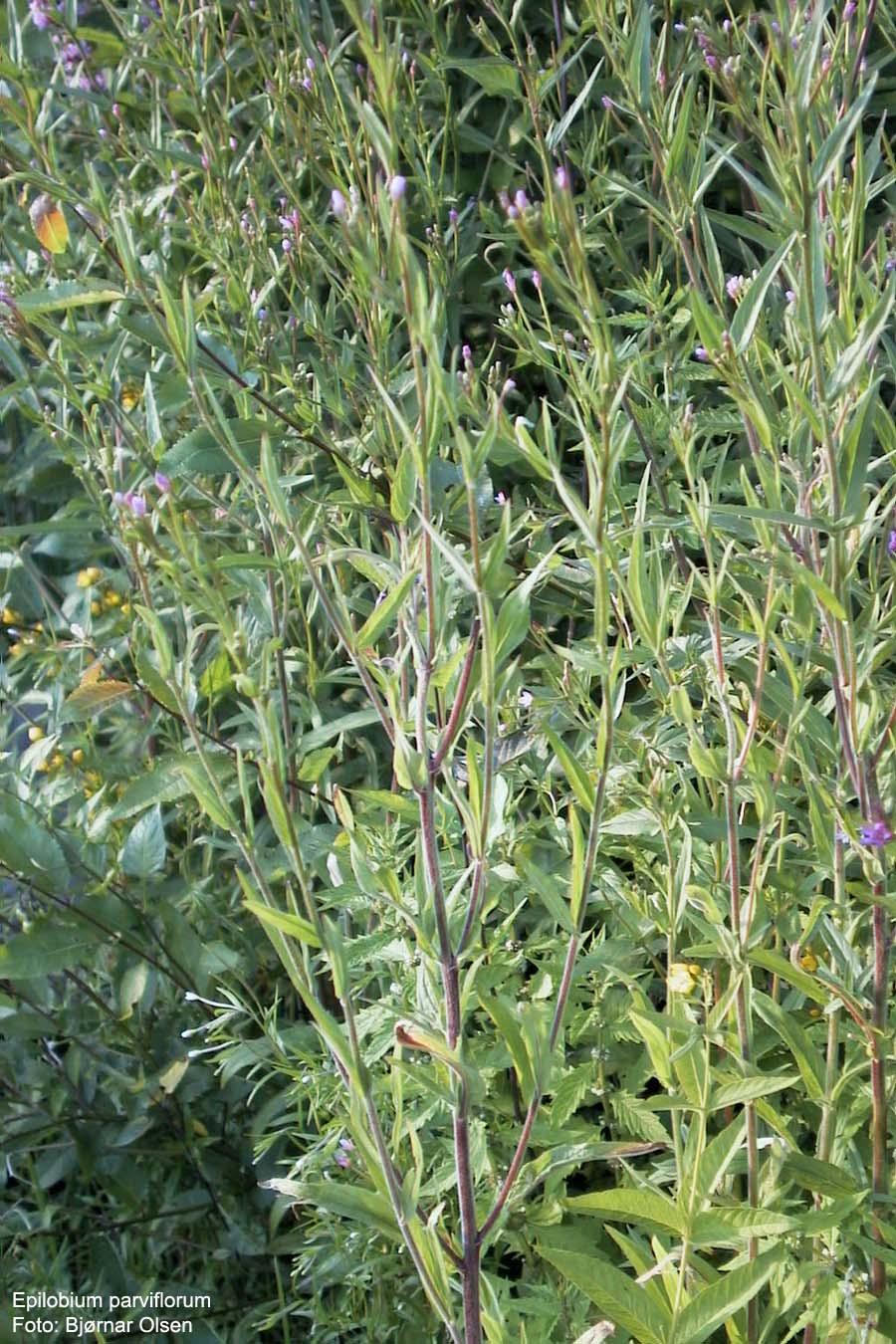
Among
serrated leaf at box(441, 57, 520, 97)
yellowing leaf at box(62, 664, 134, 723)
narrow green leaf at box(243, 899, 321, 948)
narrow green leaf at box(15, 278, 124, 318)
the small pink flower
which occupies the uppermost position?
narrow green leaf at box(15, 278, 124, 318)

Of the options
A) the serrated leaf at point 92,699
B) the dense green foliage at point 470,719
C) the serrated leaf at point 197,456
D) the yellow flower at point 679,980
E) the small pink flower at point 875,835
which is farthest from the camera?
the serrated leaf at point 92,699

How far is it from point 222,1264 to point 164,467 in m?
1.00

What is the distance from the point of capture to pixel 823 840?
1040 millimetres

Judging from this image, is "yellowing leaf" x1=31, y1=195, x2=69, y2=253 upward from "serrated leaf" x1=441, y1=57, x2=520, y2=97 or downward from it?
upward

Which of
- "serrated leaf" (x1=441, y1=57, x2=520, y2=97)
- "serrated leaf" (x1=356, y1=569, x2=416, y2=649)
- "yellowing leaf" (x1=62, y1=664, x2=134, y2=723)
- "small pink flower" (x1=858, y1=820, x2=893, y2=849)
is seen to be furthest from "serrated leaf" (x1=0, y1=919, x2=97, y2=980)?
"serrated leaf" (x1=441, y1=57, x2=520, y2=97)

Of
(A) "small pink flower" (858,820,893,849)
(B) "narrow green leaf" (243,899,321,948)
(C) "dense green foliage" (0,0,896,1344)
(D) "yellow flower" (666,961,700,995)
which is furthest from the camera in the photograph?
(D) "yellow flower" (666,961,700,995)

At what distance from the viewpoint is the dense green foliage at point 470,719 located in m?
0.89

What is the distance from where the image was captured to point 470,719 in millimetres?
1256

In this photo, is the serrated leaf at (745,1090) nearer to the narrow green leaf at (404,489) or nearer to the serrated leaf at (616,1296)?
the serrated leaf at (616,1296)

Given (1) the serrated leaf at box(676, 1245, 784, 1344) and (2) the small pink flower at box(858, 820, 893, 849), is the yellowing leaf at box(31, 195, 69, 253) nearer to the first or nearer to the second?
(2) the small pink flower at box(858, 820, 893, 849)

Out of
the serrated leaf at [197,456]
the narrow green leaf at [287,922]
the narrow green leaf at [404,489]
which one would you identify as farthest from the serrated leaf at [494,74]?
the narrow green leaf at [287,922]

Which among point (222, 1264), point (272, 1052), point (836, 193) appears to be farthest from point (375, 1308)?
point (836, 193)

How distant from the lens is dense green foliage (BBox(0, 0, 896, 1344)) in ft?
2.92

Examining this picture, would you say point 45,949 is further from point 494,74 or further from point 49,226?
point 494,74
